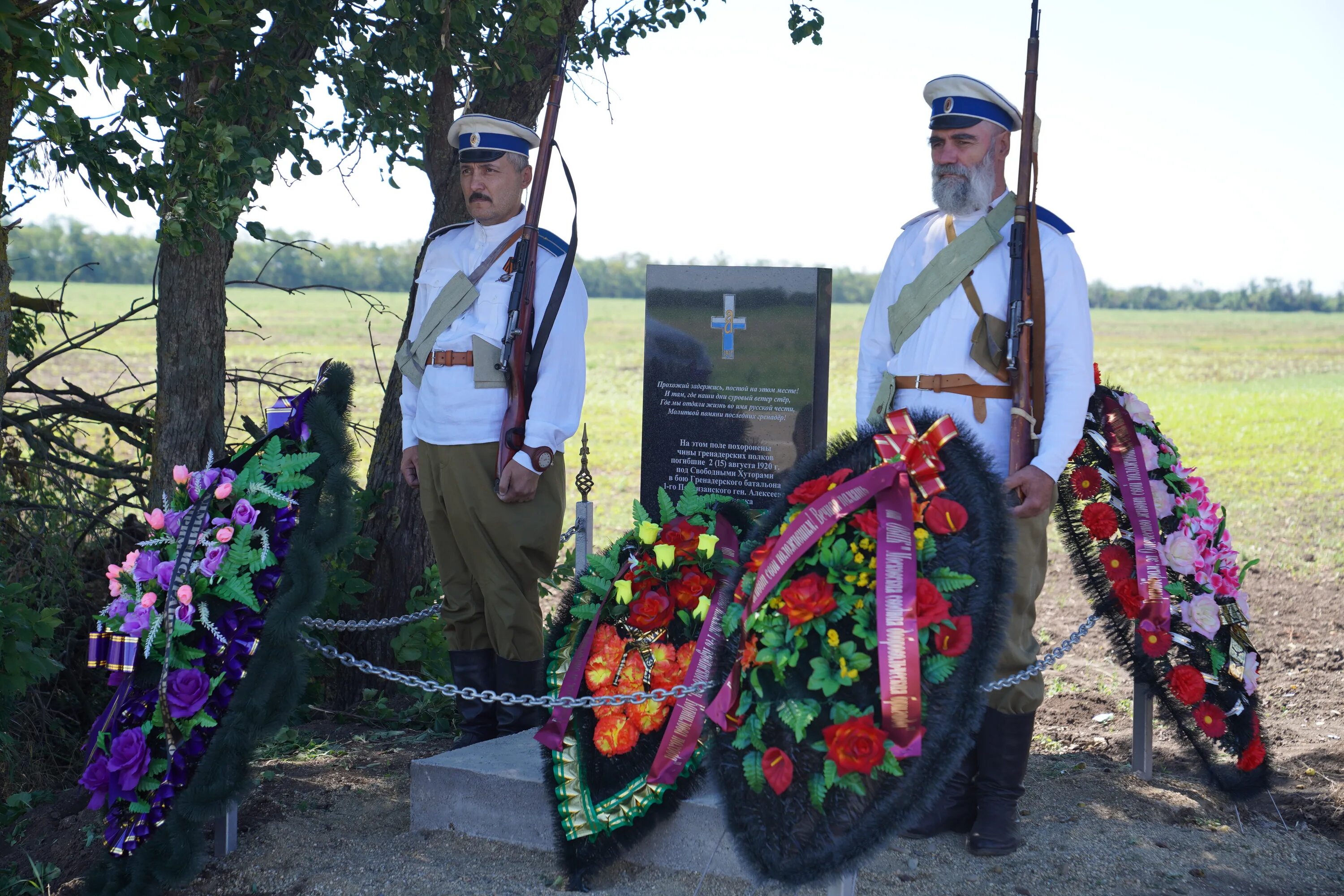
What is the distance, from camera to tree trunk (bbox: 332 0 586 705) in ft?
18.3

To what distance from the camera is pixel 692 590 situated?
139 inches

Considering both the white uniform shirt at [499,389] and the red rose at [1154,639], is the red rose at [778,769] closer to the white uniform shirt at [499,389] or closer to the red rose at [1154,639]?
the white uniform shirt at [499,389]

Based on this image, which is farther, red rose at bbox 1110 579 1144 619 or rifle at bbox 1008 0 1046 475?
red rose at bbox 1110 579 1144 619

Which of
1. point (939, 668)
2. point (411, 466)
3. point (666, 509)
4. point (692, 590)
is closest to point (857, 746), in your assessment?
point (939, 668)

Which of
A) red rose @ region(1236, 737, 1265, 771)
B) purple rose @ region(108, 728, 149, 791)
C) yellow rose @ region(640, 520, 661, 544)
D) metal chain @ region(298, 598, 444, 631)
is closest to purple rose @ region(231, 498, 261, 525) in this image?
metal chain @ region(298, 598, 444, 631)

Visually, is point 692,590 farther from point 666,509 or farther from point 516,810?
Result: point 516,810

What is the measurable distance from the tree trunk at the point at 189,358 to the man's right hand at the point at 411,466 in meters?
1.02

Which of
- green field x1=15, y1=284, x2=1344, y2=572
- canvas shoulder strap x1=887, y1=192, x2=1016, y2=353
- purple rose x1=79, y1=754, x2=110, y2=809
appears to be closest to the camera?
purple rose x1=79, y1=754, x2=110, y2=809

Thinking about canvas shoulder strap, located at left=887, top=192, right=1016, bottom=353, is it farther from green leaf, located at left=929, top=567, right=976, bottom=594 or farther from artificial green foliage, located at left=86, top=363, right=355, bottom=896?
artificial green foliage, located at left=86, top=363, right=355, bottom=896

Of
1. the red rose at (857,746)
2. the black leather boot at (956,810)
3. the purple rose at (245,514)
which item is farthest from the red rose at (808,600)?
the purple rose at (245,514)

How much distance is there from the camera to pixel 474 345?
13.4ft

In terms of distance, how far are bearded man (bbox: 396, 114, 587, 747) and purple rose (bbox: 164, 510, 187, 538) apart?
90 centimetres

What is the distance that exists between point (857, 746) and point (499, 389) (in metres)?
2.01

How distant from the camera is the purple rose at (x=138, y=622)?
3.35m
